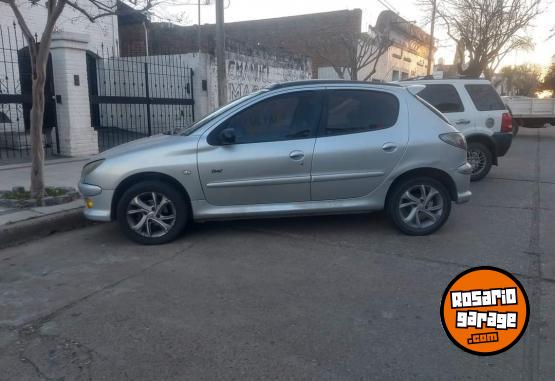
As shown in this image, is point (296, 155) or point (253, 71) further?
point (253, 71)

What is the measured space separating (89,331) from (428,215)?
377cm

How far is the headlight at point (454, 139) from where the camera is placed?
5485 millimetres

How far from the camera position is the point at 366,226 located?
5957 millimetres

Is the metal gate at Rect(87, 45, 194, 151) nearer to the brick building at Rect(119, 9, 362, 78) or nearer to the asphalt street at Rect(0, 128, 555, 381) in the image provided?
the brick building at Rect(119, 9, 362, 78)

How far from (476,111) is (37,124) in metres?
7.27

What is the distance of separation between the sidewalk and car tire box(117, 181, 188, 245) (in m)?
1.42

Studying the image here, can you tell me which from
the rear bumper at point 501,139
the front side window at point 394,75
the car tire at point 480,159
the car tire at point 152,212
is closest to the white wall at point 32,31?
the car tire at point 152,212

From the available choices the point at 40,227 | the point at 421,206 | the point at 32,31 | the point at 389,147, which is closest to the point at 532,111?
the point at 421,206

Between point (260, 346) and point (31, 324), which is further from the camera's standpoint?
point (31, 324)

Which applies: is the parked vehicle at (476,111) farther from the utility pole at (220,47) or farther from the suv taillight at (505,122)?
the utility pole at (220,47)

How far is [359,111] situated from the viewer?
5.48 metres

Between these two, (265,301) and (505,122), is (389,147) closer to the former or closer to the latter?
(265,301)

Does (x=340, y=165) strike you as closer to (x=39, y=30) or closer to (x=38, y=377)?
(x=38, y=377)

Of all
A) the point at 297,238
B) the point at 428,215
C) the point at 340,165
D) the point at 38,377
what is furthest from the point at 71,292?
the point at 428,215
